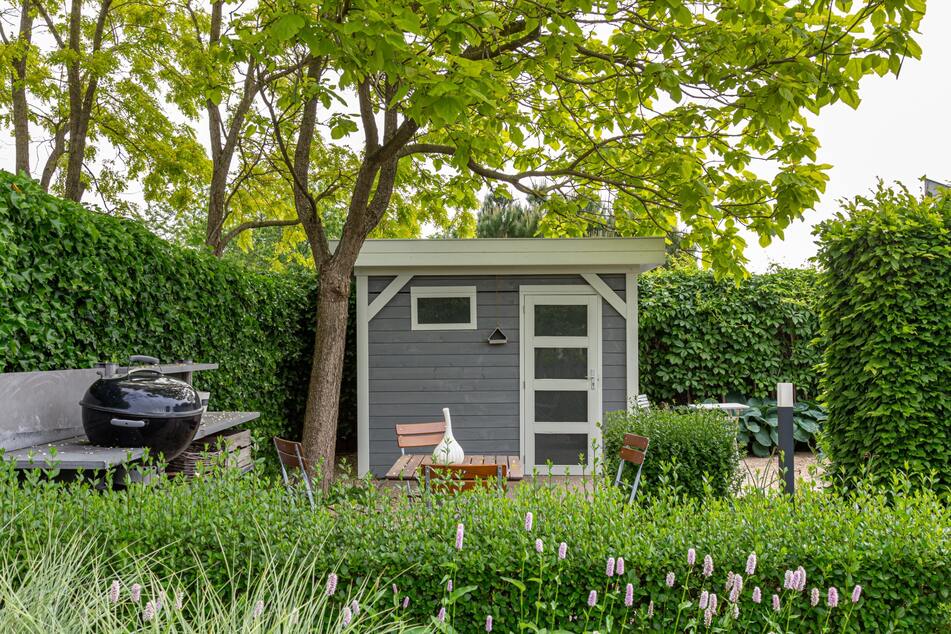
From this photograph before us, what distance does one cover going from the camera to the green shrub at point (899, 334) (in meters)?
4.49

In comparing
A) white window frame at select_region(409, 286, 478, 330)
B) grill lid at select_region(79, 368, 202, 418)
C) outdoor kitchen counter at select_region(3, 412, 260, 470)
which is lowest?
outdoor kitchen counter at select_region(3, 412, 260, 470)

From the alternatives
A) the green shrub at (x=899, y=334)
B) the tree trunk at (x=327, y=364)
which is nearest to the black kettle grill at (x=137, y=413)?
the tree trunk at (x=327, y=364)

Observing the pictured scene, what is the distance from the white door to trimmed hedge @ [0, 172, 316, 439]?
296 centimetres

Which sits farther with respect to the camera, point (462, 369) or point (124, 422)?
point (462, 369)

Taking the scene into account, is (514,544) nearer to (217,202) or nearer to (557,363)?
(557,363)

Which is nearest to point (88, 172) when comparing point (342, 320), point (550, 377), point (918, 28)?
point (342, 320)

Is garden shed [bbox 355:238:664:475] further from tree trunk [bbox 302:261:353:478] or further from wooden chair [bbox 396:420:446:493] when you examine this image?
wooden chair [bbox 396:420:446:493]

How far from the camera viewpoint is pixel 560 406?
27.0 feet

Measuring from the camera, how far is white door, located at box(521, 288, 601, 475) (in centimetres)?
820

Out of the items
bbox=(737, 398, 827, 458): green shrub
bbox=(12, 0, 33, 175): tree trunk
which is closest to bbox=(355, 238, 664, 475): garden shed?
bbox=(737, 398, 827, 458): green shrub

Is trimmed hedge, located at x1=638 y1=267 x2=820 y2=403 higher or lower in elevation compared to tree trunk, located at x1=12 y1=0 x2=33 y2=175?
lower

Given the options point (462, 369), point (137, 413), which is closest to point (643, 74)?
point (137, 413)

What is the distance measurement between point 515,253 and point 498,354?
49.2 inches

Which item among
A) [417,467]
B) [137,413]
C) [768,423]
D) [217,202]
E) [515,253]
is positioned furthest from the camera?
[217,202]
